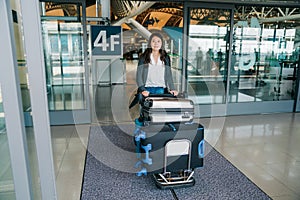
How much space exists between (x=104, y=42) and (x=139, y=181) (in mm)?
2661

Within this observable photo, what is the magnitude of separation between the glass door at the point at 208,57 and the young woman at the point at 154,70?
71.5 inches

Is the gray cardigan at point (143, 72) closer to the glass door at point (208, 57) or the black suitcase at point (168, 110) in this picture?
the black suitcase at point (168, 110)

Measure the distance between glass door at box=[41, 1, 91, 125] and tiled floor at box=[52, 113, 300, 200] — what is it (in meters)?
0.29

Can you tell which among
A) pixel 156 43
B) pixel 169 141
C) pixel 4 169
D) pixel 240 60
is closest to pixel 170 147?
pixel 169 141

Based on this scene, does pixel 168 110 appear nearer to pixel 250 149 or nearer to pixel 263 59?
pixel 250 149

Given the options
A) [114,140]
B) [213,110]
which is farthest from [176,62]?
[114,140]

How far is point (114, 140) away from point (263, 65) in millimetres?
3550

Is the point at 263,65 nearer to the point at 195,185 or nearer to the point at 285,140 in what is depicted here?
the point at 285,140

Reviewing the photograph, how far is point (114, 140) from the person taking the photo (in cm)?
357

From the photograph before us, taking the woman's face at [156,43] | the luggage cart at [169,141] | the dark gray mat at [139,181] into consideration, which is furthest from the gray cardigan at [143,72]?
the dark gray mat at [139,181]

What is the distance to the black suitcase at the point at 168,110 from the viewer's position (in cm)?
230

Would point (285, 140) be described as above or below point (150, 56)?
below

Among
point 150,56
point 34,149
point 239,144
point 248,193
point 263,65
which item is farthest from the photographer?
point 263,65

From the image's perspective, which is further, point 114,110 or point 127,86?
point 127,86
